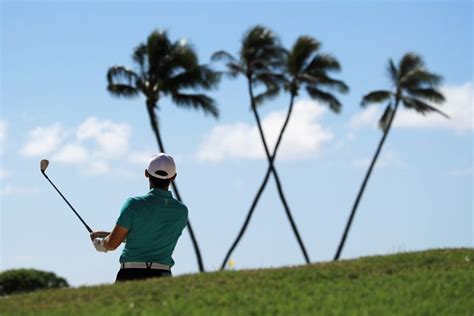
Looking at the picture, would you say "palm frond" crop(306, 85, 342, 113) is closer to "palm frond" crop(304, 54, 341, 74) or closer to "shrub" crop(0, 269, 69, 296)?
"palm frond" crop(304, 54, 341, 74)

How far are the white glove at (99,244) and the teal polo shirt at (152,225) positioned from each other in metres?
0.21

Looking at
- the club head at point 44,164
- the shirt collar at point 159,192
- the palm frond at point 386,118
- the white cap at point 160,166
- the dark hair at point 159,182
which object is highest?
Result: the palm frond at point 386,118

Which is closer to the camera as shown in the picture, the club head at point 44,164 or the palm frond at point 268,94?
the club head at point 44,164

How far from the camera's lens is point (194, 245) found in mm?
41406

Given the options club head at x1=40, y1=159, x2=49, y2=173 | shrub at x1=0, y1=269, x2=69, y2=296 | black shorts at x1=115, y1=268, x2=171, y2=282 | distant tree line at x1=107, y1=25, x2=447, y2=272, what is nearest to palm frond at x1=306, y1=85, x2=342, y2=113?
distant tree line at x1=107, y1=25, x2=447, y2=272

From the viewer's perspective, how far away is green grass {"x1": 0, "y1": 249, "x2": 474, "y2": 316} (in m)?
9.20

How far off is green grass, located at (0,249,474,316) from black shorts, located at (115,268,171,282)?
19 cm

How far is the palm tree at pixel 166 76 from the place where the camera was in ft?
139

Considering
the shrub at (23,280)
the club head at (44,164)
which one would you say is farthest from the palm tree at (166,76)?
the club head at (44,164)

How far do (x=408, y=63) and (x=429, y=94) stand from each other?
213 cm

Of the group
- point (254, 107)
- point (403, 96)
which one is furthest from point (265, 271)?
point (403, 96)

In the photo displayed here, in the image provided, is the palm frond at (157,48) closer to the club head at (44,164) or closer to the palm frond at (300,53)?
the palm frond at (300,53)

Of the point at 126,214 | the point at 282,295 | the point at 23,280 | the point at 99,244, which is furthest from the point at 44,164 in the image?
the point at 23,280

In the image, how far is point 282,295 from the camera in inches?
385
